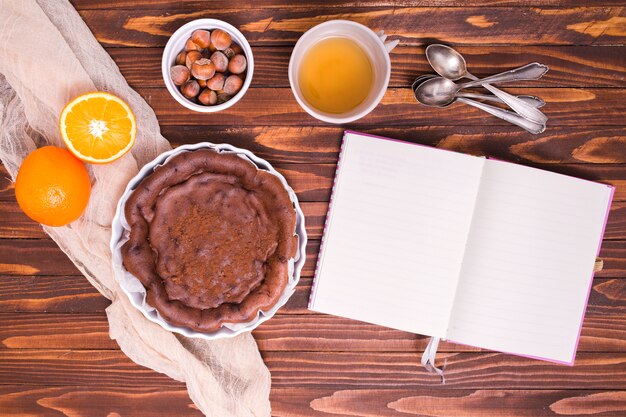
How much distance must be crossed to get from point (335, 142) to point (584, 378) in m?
0.95

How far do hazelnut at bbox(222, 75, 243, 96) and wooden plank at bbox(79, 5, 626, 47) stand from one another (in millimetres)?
153

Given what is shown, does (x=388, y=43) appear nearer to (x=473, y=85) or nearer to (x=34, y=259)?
(x=473, y=85)

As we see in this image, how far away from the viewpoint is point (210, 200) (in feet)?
3.96

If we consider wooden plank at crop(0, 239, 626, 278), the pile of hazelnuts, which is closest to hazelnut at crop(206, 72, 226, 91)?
the pile of hazelnuts

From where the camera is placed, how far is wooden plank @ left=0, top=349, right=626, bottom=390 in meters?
1.41

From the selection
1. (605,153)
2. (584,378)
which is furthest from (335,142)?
(584,378)

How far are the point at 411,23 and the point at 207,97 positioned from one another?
566 mm

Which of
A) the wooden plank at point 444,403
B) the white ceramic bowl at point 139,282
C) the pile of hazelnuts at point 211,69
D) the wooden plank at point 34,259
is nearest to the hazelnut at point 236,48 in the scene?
the pile of hazelnuts at point 211,69

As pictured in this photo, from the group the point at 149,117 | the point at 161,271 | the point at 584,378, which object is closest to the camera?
the point at 161,271

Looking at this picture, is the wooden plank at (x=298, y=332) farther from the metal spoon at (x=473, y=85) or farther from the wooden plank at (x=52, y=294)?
the metal spoon at (x=473, y=85)

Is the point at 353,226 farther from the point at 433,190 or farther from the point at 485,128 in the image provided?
the point at 485,128

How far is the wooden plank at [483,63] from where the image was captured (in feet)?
4.40

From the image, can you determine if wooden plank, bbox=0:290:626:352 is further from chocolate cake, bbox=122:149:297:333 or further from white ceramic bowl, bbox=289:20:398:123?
white ceramic bowl, bbox=289:20:398:123

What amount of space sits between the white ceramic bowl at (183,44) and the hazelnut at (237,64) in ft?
0.04
